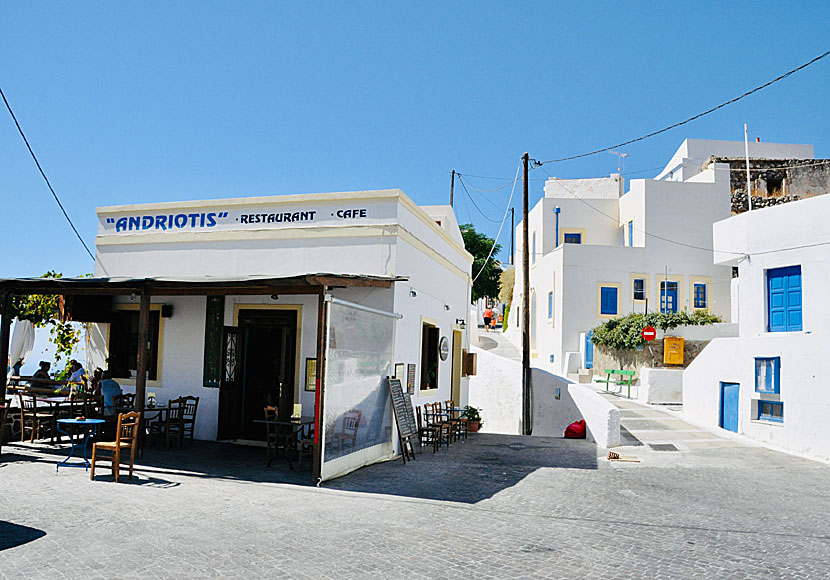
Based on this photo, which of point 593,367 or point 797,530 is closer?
point 797,530

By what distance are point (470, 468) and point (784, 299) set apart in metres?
8.03

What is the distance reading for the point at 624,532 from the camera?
688 centimetres

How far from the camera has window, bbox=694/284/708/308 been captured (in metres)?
25.8

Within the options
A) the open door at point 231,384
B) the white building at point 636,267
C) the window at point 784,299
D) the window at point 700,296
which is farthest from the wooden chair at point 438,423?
the window at point 700,296

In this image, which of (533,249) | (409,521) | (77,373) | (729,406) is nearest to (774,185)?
(533,249)

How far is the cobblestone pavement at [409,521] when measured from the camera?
5.52 meters

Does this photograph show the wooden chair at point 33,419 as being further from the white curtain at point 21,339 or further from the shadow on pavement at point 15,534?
the white curtain at point 21,339

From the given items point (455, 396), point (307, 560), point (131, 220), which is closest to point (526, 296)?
point (455, 396)

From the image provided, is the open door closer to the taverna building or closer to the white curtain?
the taverna building

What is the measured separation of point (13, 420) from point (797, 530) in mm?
11680

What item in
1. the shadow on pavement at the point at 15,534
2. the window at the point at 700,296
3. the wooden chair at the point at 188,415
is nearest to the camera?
the shadow on pavement at the point at 15,534

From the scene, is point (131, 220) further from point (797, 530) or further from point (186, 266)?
point (797, 530)

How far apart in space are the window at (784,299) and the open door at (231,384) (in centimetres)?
1092

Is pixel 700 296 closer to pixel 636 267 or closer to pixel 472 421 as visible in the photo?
pixel 636 267
